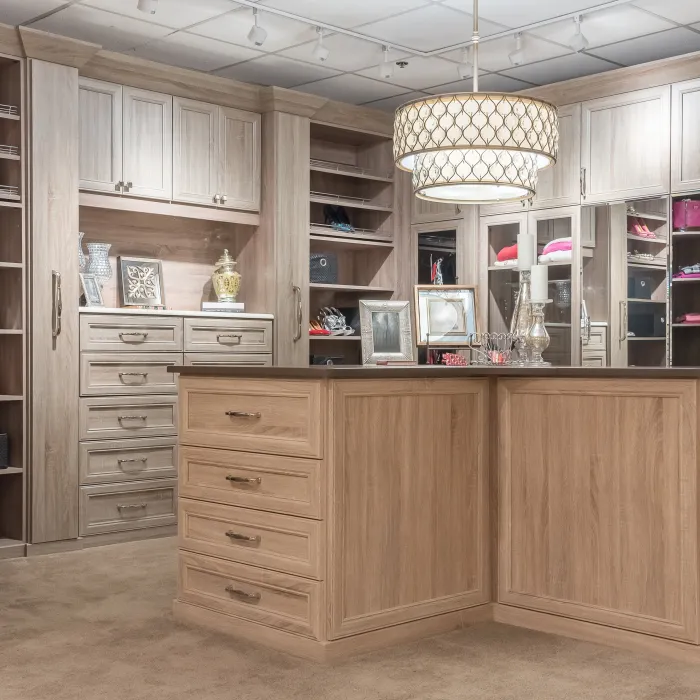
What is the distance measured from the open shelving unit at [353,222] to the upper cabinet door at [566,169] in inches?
49.0

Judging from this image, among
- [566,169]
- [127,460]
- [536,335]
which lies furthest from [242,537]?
[566,169]

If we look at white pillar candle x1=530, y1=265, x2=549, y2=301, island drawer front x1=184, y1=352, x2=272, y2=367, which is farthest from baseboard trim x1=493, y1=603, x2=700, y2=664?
island drawer front x1=184, y1=352, x2=272, y2=367

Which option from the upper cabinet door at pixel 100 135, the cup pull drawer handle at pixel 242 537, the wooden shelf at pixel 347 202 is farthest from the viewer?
the wooden shelf at pixel 347 202

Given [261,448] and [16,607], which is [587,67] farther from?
[16,607]

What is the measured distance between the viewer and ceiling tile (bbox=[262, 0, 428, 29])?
15.6ft

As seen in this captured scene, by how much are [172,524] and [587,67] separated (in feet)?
11.5

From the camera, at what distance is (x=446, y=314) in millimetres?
6008

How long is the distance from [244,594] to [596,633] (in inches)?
45.0

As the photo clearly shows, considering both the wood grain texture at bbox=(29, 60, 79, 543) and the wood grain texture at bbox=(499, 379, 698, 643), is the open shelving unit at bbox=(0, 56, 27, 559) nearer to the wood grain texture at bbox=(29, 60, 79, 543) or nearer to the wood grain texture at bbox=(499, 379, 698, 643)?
the wood grain texture at bbox=(29, 60, 79, 543)

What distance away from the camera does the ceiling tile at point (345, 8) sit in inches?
187

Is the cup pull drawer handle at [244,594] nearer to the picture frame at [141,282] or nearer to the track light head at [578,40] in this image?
the picture frame at [141,282]

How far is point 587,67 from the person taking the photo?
5.81 meters

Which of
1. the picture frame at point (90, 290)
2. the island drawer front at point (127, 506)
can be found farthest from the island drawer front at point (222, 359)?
the island drawer front at point (127, 506)

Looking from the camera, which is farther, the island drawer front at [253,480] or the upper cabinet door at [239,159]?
the upper cabinet door at [239,159]
